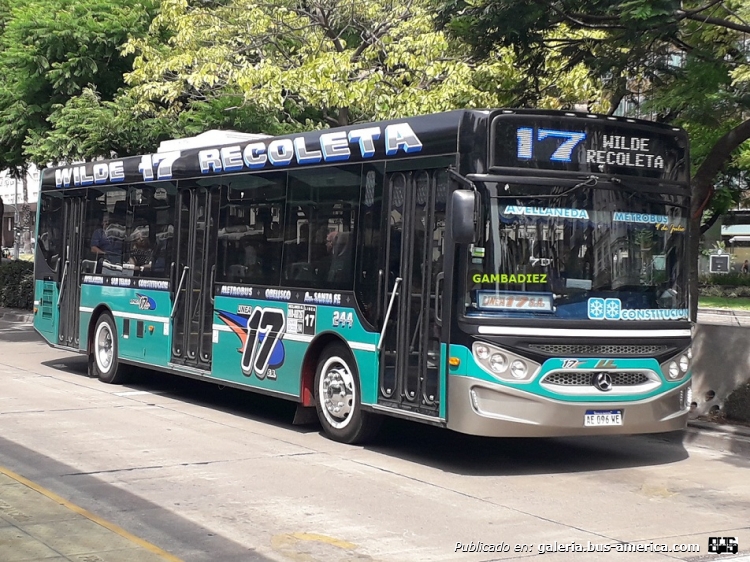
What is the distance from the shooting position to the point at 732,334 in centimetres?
1193

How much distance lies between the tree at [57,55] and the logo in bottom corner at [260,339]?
39.7 ft

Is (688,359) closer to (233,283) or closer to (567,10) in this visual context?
(567,10)

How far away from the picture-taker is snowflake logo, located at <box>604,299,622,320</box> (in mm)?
9438

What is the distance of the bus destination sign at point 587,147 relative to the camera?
926cm

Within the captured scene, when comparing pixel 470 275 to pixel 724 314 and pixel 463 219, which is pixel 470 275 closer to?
pixel 463 219

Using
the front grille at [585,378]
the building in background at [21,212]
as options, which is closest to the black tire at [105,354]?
the front grille at [585,378]

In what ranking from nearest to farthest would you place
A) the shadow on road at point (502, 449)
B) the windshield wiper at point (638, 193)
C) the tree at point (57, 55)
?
the windshield wiper at point (638, 193), the shadow on road at point (502, 449), the tree at point (57, 55)

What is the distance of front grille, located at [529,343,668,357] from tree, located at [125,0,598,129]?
6.58 metres

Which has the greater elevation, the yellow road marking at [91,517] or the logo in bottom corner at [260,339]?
the logo in bottom corner at [260,339]

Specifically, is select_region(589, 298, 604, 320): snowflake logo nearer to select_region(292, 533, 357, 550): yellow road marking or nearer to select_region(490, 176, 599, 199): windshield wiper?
select_region(490, 176, 599, 199): windshield wiper

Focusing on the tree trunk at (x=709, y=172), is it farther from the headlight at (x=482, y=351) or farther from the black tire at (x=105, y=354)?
the black tire at (x=105, y=354)

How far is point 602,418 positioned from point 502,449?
1774 millimetres

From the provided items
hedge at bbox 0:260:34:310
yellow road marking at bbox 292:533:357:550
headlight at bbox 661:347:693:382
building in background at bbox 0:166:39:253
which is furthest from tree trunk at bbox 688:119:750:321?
building in background at bbox 0:166:39:253

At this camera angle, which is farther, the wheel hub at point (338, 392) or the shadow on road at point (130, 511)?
the wheel hub at point (338, 392)
